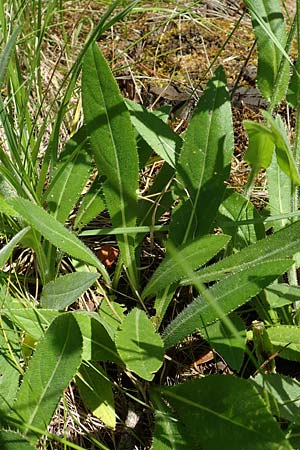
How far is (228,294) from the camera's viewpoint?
4.39 feet

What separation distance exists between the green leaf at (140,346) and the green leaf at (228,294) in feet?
0.22

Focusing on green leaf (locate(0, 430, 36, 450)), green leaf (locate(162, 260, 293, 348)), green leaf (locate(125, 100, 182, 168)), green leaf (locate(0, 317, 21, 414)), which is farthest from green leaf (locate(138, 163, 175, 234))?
green leaf (locate(0, 430, 36, 450))

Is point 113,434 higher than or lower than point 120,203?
lower

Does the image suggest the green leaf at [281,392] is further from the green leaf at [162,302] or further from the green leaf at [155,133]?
the green leaf at [155,133]

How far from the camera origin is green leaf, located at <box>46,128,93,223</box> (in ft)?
5.17

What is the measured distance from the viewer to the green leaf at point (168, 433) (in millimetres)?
1309

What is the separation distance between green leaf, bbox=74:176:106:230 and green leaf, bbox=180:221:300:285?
31 centimetres

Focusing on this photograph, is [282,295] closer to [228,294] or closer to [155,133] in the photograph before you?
[228,294]

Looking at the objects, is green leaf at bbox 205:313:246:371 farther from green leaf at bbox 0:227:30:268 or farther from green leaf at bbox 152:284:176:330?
green leaf at bbox 0:227:30:268

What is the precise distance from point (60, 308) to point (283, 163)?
0.52 m

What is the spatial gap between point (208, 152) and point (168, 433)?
59 cm

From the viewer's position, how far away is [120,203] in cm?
156

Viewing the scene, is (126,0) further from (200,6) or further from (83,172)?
(83,172)

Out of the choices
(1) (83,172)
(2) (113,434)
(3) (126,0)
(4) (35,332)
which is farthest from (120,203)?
(3) (126,0)
